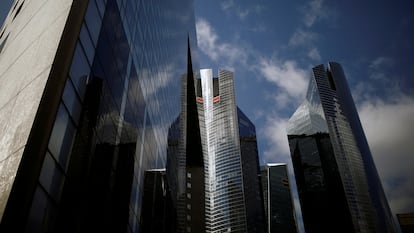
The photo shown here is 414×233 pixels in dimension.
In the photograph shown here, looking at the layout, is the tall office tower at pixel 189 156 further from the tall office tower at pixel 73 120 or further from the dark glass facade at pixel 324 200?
the dark glass facade at pixel 324 200

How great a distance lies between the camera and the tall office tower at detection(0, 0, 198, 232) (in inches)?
362

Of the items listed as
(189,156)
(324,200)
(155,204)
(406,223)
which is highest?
(324,200)

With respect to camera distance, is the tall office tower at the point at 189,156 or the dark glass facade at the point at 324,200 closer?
the tall office tower at the point at 189,156

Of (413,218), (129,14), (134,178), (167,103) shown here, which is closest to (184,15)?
(167,103)

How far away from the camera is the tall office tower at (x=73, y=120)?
920cm

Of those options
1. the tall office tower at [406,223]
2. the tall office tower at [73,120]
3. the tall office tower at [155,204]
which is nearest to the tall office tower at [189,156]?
the tall office tower at [155,204]

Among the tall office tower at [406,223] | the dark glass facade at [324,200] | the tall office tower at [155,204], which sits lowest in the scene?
the tall office tower at [155,204]

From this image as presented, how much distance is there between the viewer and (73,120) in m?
11.3

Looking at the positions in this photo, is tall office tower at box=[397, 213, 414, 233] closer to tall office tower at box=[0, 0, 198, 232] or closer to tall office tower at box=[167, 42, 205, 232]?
tall office tower at box=[167, 42, 205, 232]

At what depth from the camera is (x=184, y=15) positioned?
1955 inches

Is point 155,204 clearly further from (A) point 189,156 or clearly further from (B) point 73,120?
(A) point 189,156

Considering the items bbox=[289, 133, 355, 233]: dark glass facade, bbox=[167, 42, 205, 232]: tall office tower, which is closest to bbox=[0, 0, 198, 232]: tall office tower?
bbox=[167, 42, 205, 232]: tall office tower

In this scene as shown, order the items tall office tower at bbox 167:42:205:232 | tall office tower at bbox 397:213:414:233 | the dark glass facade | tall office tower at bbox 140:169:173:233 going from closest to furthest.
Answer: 1. tall office tower at bbox 140:169:173:233
2. tall office tower at bbox 167:42:205:232
3. tall office tower at bbox 397:213:414:233
4. the dark glass facade

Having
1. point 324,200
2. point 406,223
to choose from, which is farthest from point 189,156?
point 324,200
